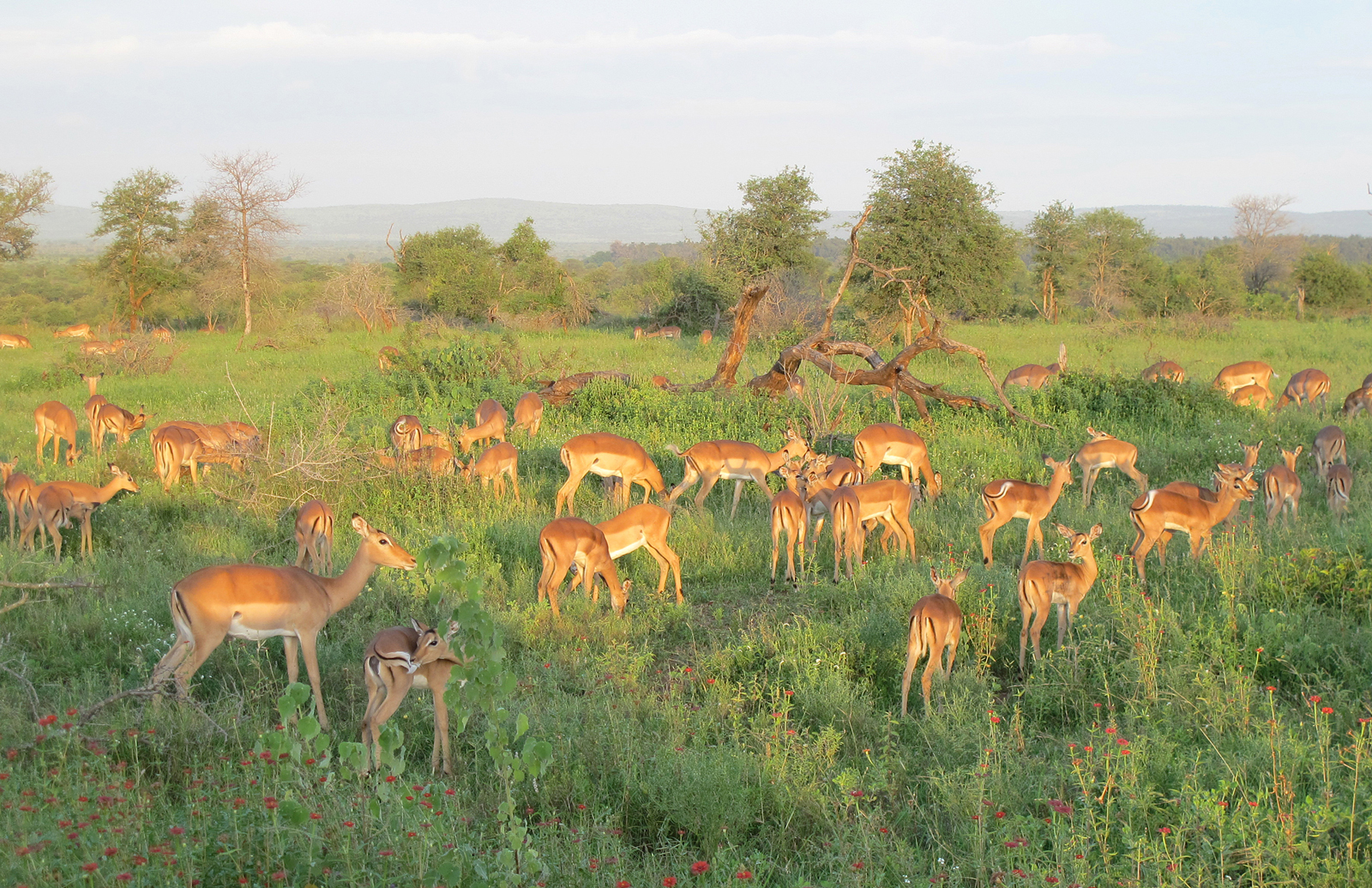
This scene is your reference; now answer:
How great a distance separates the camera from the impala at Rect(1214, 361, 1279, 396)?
49.7ft

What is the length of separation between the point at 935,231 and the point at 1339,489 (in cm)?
1366

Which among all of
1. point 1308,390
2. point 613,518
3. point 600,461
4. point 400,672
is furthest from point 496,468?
point 1308,390

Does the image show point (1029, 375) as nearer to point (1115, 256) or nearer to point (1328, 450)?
point (1328, 450)

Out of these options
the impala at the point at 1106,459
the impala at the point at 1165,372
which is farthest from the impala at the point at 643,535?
the impala at the point at 1165,372

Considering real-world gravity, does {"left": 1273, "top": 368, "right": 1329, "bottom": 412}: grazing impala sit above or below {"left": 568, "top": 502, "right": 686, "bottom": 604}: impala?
above

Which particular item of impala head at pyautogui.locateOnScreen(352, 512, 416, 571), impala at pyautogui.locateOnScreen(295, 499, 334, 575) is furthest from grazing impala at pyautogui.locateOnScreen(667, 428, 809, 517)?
impala head at pyautogui.locateOnScreen(352, 512, 416, 571)

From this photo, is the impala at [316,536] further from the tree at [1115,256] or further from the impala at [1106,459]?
the tree at [1115,256]

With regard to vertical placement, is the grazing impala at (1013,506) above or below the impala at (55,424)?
below

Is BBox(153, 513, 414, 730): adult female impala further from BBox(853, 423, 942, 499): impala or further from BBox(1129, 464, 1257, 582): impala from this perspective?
BBox(853, 423, 942, 499): impala

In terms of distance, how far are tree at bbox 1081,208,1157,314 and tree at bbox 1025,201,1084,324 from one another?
64 cm

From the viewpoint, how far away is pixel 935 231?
20.9 metres

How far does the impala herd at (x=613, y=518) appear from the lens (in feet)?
15.3

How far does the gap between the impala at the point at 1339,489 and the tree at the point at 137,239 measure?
98.6 ft

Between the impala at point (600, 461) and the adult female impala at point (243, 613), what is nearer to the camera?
the adult female impala at point (243, 613)
